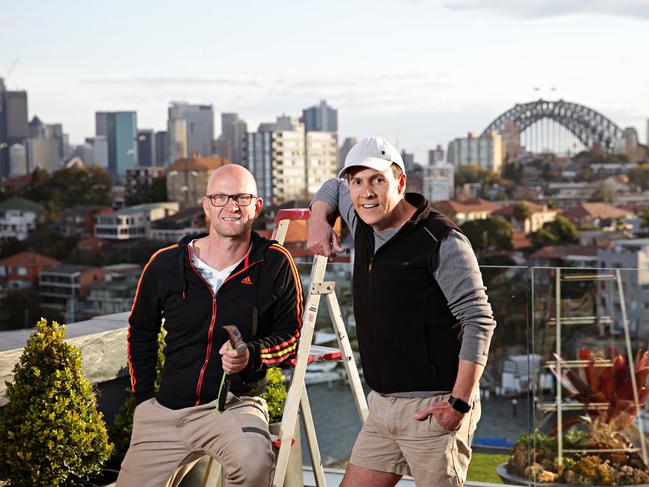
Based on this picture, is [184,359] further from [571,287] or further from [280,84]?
[280,84]

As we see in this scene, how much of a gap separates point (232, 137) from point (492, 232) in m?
41.7

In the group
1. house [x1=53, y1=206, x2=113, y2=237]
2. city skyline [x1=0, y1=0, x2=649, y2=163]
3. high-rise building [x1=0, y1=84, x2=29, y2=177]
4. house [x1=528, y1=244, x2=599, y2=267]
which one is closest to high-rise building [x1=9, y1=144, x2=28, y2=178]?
high-rise building [x1=0, y1=84, x2=29, y2=177]

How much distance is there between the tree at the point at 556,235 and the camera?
6625 cm

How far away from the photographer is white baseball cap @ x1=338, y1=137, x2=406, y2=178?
1.96m

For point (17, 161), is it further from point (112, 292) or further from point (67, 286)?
point (112, 292)

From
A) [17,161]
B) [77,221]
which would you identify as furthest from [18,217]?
[17,161]

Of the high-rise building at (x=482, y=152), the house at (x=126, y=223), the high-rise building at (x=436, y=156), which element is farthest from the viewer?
the high-rise building at (x=436, y=156)

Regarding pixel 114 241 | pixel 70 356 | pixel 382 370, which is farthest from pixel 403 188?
pixel 114 241

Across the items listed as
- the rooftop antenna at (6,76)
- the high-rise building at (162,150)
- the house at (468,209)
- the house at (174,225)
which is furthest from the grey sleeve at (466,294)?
the high-rise building at (162,150)

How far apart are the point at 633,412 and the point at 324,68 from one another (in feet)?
294

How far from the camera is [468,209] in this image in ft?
230

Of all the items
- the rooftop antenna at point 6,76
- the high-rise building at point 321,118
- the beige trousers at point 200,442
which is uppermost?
the rooftop antenna at point 6,76

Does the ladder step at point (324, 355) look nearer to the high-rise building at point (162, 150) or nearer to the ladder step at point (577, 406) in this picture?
the ladder step at point (577, 406)

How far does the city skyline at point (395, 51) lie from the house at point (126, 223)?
19239 millimetres
